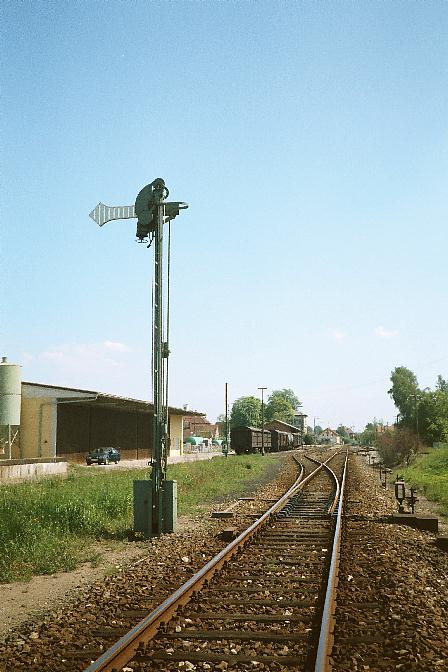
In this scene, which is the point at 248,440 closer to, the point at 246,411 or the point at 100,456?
the point at 100,456

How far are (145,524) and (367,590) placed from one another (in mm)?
5455

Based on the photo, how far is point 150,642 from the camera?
201 inches

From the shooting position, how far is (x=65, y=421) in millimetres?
36531

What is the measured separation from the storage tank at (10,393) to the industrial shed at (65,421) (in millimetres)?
2419

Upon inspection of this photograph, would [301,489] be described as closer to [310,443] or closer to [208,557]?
[208,557]

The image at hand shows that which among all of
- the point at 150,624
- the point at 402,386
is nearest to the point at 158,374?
the point at 150,624

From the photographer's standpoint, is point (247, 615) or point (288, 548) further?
point (288, 548)

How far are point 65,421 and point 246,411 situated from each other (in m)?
108

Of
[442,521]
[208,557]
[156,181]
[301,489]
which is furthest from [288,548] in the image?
[301,489]

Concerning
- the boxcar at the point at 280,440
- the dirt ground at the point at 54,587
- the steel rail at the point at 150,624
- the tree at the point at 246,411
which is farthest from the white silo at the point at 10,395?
the tree at the point at 246,411

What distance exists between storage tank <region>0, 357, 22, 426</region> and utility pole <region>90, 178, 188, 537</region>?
21864 millimetres

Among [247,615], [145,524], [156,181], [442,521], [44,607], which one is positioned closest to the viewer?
[247,615]

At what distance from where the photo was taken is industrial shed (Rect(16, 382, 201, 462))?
3462cm

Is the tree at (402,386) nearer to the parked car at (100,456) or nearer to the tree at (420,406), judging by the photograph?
the tree at (420,406)
